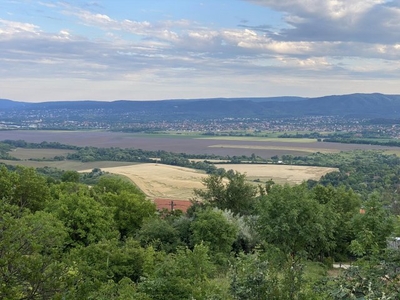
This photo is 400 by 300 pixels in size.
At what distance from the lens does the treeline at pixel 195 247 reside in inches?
316

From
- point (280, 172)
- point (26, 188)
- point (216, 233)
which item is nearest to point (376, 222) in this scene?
point (216, 233)

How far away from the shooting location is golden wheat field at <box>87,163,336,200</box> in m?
53.0

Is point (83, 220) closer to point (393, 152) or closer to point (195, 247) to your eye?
point (195, 247)

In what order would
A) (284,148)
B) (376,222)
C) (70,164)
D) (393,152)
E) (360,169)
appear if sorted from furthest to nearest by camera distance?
(284,148), (393,152), (70,164), (360,169), (376,222)

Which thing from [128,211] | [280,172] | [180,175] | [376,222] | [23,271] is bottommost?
[180,175]

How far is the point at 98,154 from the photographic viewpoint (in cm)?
8956

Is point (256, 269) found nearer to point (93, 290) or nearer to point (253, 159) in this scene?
point (93, 290)

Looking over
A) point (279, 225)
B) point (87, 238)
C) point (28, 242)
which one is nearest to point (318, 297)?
point (28, 242)

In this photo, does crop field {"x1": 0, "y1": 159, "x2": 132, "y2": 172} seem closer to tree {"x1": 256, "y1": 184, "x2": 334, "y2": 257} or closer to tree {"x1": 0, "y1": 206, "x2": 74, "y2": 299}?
tree {"x1": 256, "y1": 184, "x2": 334, "y2": 257}

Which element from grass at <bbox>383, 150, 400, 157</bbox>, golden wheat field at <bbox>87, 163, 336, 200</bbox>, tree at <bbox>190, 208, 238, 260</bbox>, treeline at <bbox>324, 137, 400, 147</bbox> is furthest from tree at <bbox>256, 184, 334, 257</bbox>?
treeline at <bbox>324, 137, 400, 147</bbox>

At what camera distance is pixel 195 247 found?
14.8 m

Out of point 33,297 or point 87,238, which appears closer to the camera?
point 33,297

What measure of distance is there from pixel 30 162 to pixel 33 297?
74.4m

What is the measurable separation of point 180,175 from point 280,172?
49.3 ft
